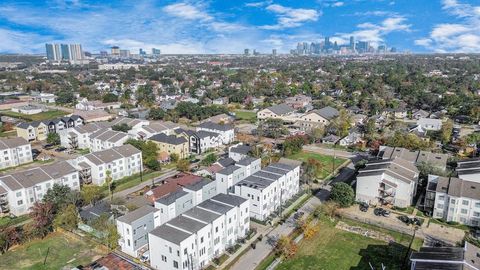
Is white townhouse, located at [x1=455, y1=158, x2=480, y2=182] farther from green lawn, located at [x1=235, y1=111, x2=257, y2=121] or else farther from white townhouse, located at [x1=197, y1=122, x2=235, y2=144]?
green lawn, located at [x1=235, y1=111, x2=257, y2=121]

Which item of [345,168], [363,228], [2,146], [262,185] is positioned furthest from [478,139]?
[2,146]

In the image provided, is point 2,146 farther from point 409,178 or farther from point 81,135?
point 409,178

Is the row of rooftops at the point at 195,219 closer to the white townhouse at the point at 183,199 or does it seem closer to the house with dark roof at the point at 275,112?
the white townhouse at the point at 183,199

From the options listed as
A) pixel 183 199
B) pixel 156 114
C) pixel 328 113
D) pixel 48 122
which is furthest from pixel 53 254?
pixel 328 113

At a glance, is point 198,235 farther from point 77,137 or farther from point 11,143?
point 77,137

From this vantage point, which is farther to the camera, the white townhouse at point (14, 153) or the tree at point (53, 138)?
the tree at point (53, 138)

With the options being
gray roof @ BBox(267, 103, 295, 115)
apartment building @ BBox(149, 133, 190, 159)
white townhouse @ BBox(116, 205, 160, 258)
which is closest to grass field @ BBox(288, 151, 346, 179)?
apartment building @ BBox(149, 133, 190, 159)

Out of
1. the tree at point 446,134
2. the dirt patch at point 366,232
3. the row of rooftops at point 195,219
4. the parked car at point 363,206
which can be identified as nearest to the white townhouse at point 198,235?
the row of rooftops at point 195,219
